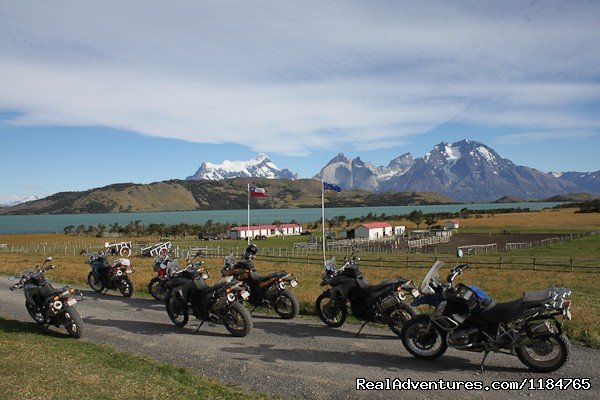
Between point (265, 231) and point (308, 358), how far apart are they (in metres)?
100

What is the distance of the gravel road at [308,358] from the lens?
22.0ft

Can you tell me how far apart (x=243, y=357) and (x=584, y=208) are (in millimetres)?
151644

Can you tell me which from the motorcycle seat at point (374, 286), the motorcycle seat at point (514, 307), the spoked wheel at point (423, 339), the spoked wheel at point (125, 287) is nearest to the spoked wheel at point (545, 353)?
the motorcycle seat at point (514, 307)

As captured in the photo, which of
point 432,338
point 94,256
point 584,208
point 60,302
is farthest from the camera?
point 584,208

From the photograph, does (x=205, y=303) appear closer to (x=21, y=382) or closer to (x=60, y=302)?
(x=60, y=302)

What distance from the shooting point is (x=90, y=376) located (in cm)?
689

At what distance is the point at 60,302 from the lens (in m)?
9.71

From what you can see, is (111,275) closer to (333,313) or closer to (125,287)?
(125,287)

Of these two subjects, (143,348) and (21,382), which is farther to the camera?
(143,348)

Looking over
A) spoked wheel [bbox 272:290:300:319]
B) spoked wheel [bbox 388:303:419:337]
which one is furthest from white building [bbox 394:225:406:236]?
spoked wheel [bbox 388:303:419:337]

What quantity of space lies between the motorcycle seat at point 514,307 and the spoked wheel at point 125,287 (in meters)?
11.5

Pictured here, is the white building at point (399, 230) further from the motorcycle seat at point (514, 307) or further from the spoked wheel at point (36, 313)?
the motorcycle seat at point (514, 307)

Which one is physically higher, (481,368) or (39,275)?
(39,275)

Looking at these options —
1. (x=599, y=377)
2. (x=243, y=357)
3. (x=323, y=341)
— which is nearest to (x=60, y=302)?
(x=243, y=357)
